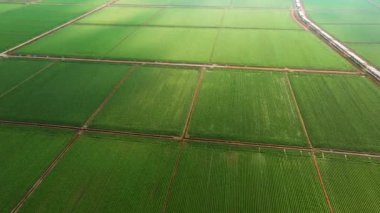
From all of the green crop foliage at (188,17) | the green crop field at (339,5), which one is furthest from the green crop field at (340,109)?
the green crop field at (339,5)

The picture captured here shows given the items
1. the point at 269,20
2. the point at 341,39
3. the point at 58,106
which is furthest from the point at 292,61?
the point at 58,106

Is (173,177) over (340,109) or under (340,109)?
under

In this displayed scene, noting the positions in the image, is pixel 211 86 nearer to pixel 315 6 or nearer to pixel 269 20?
pixel 269 20

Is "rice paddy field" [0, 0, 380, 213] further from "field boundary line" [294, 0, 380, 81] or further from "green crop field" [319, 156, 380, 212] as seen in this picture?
"field boundary line" [294, 0, 380, 81]

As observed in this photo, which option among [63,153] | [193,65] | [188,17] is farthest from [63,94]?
[188,17]

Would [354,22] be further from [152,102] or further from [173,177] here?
[173,177]

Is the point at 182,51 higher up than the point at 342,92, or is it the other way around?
the point at 182,51
